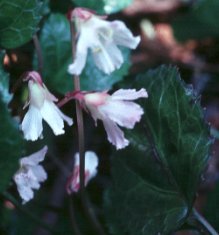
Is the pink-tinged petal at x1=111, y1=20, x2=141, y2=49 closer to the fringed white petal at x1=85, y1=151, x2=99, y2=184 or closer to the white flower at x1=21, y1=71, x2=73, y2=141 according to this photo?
the white flower at x1=21, y1=71, x2=73, y2=141

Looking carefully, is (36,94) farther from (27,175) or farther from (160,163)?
(160,163)

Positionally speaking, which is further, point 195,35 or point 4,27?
point 195,35

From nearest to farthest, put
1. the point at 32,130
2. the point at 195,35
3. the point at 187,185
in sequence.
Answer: the point at 32,130, the point at 187,185, the point at 195,35

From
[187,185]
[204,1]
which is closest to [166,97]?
[187,185]

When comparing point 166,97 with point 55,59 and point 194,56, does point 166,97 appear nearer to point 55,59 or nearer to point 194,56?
point 55,59

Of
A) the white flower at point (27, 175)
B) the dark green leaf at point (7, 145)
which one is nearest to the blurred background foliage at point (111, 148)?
the dark green leaf at point (7, 145)

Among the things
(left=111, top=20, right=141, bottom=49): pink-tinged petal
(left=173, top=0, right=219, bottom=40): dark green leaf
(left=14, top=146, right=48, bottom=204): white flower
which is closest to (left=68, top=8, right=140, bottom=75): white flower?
(left=111, top=20, right=141, bottom=49): pink-tinged petal

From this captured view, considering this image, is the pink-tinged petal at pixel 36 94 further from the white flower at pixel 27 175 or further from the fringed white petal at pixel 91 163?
the fringed white petal at pixel 91 163
